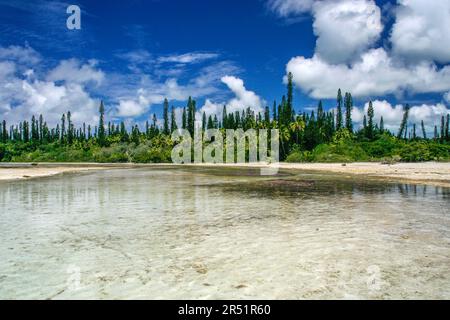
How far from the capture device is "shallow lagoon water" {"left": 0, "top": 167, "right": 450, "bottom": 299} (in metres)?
5.65

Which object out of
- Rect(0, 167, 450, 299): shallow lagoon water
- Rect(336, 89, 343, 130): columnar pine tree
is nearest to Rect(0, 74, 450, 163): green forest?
Rect(336, 89, 343, 130): columnar pine tree

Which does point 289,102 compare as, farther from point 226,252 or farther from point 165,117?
point 226,252

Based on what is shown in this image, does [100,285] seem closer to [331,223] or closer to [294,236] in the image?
[294,236]

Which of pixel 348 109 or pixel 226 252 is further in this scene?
pixel 348 109

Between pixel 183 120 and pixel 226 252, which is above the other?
pixel 183 120

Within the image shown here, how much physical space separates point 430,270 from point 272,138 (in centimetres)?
7088

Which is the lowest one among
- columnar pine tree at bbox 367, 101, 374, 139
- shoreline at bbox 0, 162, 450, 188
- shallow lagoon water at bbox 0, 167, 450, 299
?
shallow lagoon water at bbox 0, 167, 450, 299

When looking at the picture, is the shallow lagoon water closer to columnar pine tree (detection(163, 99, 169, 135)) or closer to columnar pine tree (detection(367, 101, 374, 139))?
columnar pine tree (detection(367, 101, 374, 139))

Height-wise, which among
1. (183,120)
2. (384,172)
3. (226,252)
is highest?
(183,120)

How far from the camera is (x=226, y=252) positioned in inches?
307

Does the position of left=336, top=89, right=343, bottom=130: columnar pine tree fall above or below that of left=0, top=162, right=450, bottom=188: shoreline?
above

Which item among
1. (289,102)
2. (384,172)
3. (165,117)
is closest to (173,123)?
(165,117)

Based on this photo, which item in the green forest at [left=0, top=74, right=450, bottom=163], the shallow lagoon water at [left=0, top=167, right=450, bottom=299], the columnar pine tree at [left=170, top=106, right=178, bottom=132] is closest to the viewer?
the shallow lagoon water at [left=0, top=167, right=450, bottom=299]
